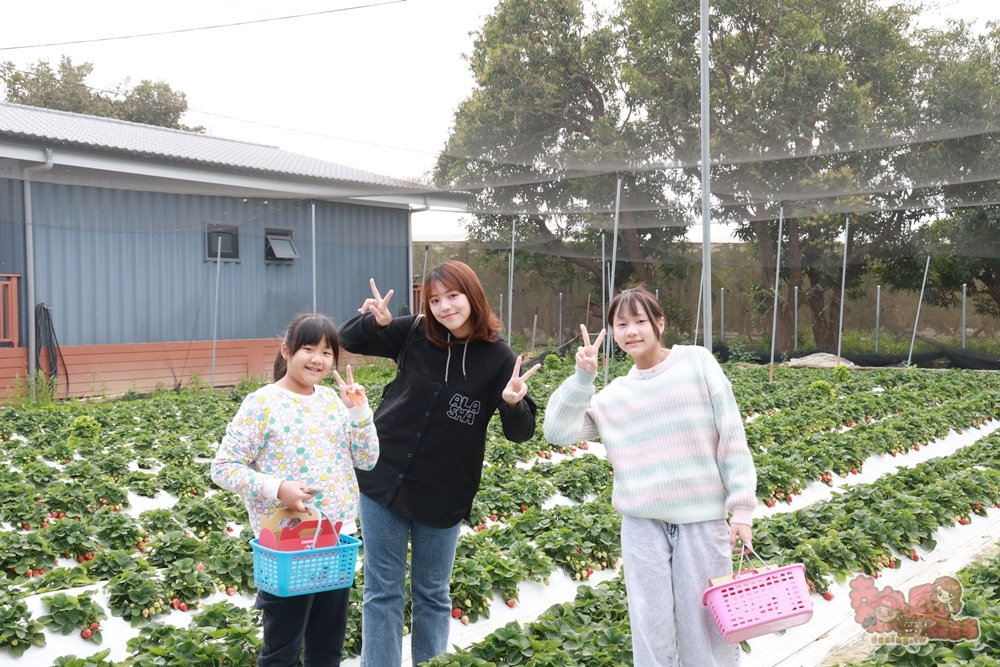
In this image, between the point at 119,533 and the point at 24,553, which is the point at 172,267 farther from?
the point at 24,553

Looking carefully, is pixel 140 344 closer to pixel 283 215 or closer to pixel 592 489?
pixel 283 215

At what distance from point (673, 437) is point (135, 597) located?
90.4 inches

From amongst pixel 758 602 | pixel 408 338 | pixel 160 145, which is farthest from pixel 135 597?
pixel 160 145

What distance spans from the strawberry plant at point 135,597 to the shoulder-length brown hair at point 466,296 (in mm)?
1735

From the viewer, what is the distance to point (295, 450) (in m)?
2.74

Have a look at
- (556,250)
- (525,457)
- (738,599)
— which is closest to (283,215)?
(556,250)

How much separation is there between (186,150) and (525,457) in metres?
8.67

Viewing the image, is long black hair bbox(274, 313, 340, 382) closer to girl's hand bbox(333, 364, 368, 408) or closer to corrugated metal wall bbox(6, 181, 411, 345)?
girl's hand bbox(333, 364, 368, 408)

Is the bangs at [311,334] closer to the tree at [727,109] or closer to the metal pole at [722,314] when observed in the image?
the tree at [727,109]

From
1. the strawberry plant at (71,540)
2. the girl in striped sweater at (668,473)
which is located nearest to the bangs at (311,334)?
the girl in striped sweater at (668,473)

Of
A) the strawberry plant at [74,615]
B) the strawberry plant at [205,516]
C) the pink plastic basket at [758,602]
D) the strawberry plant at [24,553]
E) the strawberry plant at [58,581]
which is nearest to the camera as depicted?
the pink plastic basket at [758,602]

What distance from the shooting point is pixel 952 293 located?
1781 cm

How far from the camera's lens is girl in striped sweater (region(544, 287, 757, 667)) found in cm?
259

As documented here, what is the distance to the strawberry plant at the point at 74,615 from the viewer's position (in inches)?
135
